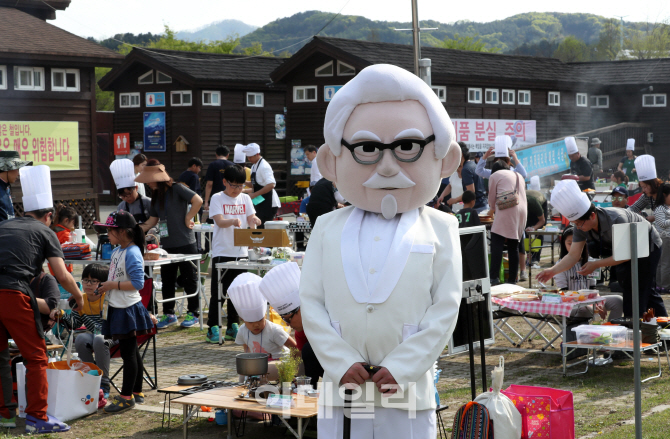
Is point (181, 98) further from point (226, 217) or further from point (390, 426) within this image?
point (390, 426)

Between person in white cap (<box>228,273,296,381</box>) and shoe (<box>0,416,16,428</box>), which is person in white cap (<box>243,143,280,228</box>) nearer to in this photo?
person in white cap (<box>228,273,296,381</box>)

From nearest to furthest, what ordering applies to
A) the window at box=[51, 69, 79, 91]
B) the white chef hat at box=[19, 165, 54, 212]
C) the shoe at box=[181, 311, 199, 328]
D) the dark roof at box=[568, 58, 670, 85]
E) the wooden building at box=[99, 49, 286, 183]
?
1. the white chef hat at box=[19, 165, 54, 212]
2. the shoe at box=[181, 311, 199, 328]
3. the window at box=[51, 69, 79, 91]
4. the wooden building at box=[99, 49, 286, 183]
5. the dark roof at box=[568, 58, 670, 85]

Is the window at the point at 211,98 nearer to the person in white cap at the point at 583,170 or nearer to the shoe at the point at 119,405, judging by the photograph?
the person in white cap at the point at 583,170

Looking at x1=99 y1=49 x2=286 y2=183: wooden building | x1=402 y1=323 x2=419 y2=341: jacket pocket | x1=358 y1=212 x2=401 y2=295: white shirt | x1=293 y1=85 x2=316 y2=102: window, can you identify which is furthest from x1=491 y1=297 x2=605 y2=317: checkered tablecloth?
x1=99 y1=49 x2=286 y2=183: wooden building

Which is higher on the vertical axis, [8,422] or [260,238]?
[260,238]

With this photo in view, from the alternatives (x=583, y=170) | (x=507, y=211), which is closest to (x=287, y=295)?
(x=507, y=211)

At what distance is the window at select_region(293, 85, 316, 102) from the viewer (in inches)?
1085

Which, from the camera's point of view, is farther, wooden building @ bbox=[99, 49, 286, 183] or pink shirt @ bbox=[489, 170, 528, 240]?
wooden building @ bbox=[99, 49, 286, 183]

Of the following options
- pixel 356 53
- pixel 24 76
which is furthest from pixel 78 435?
pixel 356 53

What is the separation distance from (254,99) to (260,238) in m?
23.8

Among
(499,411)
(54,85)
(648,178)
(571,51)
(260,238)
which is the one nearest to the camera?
(499,411)

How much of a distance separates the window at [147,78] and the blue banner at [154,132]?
129 cm

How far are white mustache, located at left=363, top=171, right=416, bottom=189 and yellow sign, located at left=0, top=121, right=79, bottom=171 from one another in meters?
16.7

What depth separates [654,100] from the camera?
1385 inches
